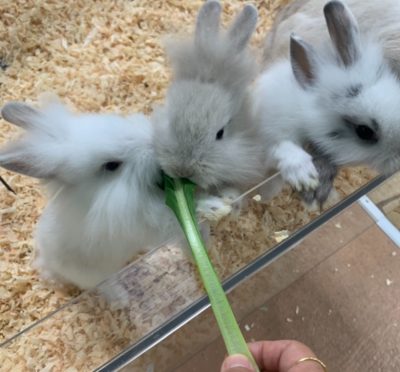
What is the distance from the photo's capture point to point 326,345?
2094 mm

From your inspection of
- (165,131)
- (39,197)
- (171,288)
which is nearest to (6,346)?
(171,288)

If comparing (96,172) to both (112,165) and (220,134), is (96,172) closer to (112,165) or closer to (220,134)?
(112,165)

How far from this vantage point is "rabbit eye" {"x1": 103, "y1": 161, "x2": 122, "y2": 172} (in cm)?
161

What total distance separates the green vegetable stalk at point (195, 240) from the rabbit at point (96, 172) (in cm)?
6

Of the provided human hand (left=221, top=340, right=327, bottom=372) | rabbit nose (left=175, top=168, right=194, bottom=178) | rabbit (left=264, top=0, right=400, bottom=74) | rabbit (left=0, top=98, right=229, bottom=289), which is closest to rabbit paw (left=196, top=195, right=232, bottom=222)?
rabbit (left=0, top=98, right=229, bottom=289)

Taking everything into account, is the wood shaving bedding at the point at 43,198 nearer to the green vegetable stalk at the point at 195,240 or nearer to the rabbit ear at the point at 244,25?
the green vegetable stalk at the point at 195,240

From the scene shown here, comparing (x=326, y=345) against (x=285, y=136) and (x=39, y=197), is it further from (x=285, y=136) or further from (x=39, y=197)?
(x=39, y=197)

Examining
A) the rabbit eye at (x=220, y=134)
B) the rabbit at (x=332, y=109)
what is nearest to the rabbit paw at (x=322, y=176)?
the rabbit at (x=332, y=109)

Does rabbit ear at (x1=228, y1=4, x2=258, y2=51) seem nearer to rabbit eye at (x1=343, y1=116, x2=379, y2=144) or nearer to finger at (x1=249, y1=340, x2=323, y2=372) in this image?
rabbit eye at (x1=343, y1=116, x2=379, y2=144)

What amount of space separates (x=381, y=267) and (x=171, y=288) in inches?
36.0

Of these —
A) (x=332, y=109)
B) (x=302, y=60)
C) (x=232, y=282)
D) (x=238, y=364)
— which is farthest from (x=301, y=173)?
(x=238, y=364)

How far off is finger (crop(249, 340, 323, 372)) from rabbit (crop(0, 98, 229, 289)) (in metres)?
0.42

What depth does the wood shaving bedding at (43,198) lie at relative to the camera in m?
1.86

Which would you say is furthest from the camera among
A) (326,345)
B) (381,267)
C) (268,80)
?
(381,267)
